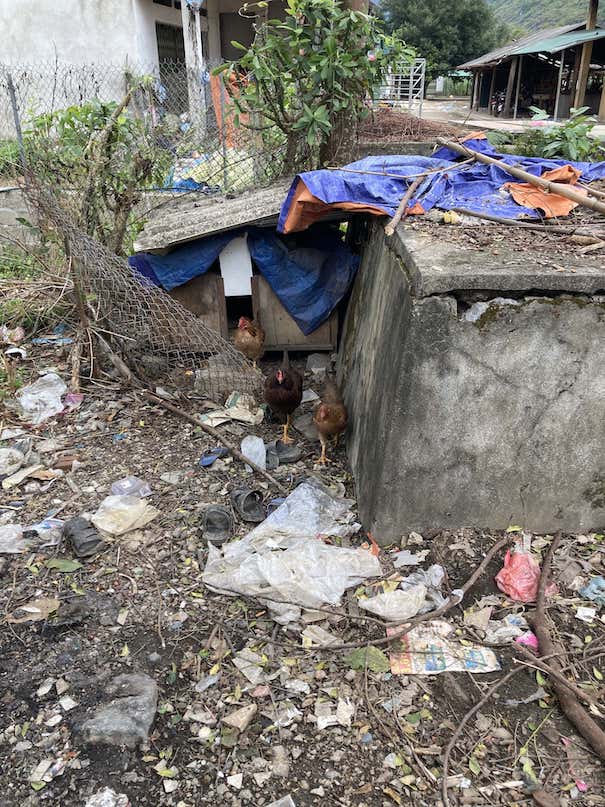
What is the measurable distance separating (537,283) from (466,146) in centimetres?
260

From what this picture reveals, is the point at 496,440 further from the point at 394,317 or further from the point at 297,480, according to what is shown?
the point at 297,480

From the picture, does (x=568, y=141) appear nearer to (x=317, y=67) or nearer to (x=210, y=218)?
(x=317, y=67)

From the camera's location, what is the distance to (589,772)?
2.06m

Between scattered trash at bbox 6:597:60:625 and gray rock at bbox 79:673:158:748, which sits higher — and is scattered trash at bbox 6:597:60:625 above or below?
below

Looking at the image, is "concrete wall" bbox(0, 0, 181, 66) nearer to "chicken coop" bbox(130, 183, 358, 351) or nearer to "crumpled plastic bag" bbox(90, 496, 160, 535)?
"chicken coop" bbox(130, 183, 358, 351)

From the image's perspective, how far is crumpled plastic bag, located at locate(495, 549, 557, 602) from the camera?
2.77 meters

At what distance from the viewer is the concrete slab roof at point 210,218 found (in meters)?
4.64

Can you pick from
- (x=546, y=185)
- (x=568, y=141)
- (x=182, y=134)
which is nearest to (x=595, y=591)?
(x=546, y=185)

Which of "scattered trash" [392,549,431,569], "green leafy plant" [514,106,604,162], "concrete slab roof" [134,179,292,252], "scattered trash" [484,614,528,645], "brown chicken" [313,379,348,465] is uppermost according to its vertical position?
"green leafy plant" [514,106,604,162]

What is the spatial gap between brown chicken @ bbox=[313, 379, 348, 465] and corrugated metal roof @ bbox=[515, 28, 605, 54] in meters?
19.9

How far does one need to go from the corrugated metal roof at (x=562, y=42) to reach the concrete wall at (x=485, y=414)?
1979cm

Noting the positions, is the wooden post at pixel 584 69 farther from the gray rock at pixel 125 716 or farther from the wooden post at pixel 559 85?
the gray rock at pixel 125 716

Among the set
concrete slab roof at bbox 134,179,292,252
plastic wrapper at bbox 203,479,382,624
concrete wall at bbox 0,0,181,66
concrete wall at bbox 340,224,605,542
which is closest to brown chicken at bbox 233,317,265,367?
concrete slab roof at bbox 134,179,292,252

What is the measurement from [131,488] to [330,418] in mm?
1301
